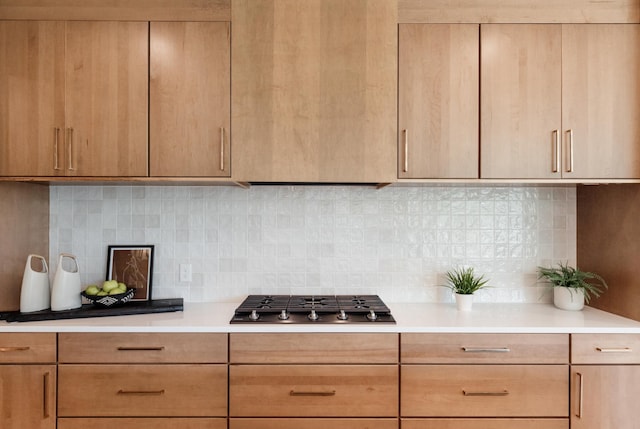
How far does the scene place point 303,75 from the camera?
1.93 metres

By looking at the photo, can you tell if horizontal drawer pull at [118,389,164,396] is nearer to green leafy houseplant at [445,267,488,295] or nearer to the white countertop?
the white countertop

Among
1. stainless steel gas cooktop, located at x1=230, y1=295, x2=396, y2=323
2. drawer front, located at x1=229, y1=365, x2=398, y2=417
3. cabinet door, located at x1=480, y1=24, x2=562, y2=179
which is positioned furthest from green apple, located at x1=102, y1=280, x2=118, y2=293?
cabinet door, located at x1=480, y1=24, x2=562, y2=179

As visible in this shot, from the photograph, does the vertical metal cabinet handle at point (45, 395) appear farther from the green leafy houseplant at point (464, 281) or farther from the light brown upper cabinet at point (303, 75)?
the green leafy houseplant at point (464, 281)

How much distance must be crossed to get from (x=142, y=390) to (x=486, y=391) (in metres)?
1.50

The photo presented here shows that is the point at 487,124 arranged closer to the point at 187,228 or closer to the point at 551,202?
the point at 551,202

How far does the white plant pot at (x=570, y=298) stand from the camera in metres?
2.13

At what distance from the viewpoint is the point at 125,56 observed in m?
1.93

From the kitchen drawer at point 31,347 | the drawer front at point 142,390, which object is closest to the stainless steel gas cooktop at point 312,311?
the drawer front at point 142,390

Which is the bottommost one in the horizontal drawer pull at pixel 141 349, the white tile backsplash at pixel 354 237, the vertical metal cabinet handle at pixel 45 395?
the vertical metal cabinet handle at pixel 45 395

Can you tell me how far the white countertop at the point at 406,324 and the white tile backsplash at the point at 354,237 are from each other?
0.29m

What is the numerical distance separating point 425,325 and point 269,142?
1.11m

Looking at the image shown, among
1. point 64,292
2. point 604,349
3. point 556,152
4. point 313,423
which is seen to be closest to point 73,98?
point 64,292

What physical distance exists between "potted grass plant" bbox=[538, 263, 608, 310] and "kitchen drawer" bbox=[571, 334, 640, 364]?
0.33m

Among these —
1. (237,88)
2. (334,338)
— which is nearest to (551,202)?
(334,338)
